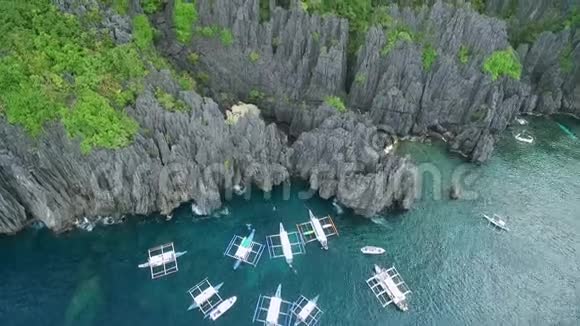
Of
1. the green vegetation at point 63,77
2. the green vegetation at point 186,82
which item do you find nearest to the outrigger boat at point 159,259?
the green vegetation at point 63,77

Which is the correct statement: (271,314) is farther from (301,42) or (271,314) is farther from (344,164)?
(301,42)

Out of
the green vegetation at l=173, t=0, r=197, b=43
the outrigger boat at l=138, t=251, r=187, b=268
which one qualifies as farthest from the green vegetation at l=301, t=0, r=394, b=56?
the outrigger boat at l=138, t=251, r=187, b=268

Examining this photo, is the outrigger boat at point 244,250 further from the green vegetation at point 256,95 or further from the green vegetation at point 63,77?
the green vegetation at point 256,95

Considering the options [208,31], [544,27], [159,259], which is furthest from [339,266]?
[544,27]

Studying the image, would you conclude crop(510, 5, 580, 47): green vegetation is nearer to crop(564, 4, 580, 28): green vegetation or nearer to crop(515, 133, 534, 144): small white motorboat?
crop(564, 4, 580, 28): green vegetation

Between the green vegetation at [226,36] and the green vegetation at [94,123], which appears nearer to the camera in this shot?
the green vegetation at [94,123]
